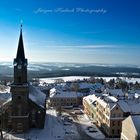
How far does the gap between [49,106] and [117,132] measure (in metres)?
40.0

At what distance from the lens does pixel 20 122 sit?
2157 inches

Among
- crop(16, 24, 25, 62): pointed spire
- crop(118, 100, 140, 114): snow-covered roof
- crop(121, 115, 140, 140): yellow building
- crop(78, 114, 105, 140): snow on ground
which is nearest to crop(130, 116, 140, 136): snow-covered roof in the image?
crop(121, 115, 140, 140): yellow building

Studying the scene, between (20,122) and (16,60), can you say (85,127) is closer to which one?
(20,122)

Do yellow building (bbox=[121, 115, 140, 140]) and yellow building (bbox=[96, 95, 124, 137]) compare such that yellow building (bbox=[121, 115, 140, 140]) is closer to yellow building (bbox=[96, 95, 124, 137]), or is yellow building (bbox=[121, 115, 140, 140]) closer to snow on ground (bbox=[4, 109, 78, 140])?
yellow building (bbox=[96, 95, 124, 137])

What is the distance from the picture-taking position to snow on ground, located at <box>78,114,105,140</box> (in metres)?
57.4

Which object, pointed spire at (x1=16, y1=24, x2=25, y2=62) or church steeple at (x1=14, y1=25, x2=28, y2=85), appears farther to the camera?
pointed spire at (x1=16, y1=24, x2=25, y2=62)

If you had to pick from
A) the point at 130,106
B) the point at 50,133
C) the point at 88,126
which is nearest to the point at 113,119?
the point at 130,106

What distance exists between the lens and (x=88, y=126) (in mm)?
65062

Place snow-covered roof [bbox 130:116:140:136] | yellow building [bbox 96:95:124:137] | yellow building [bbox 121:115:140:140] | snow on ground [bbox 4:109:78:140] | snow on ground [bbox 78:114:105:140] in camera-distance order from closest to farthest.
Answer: yellow building [bbox 121:115:140:140], snow-covered roof [bbox 130:116:140:136], snow on ground [bbox 4:109:78:140], snow on ground [bbox 78:114:105:140], yellow building [bbox 96:95:124:137]

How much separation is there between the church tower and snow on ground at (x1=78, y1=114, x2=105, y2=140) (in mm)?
13219

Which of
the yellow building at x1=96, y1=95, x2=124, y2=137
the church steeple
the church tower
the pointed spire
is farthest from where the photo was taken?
the yellow building at x1=96, y1=95, x2=124, y2=137

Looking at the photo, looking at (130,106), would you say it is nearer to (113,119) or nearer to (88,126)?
(113,119)

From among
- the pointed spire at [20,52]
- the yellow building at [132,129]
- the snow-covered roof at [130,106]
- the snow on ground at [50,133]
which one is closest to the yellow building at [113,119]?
the snow-covered roof at [130,106]

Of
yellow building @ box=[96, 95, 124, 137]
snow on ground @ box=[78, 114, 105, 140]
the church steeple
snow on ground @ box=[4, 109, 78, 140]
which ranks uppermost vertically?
the church steeple
